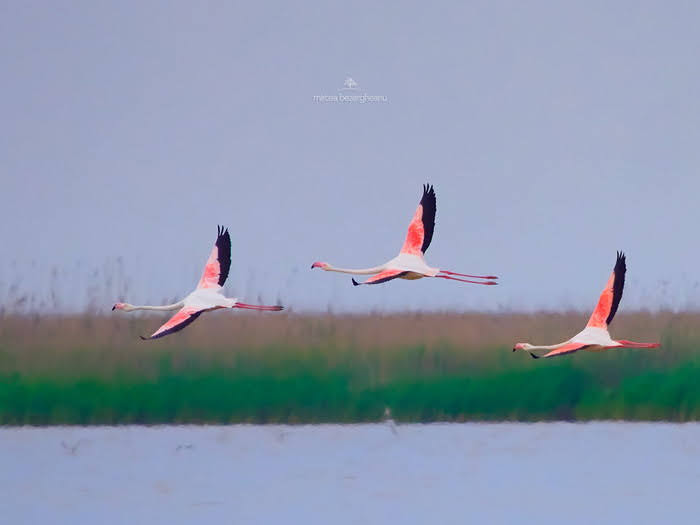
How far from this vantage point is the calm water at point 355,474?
13.5m

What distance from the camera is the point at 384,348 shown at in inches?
591

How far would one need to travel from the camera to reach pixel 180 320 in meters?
13.7

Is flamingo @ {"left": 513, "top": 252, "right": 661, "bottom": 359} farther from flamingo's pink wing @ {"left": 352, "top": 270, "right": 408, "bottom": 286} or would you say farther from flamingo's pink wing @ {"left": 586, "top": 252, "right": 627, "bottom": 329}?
flamingo's pink wing @ {"left": 352, "top": 270, "right": 408, "bottom": 286}

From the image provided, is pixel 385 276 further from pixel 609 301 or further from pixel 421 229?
pixel 609 301

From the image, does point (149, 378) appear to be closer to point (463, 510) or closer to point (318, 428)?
point (318, 428)

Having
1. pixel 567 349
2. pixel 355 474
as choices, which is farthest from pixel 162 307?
pixel 567 349

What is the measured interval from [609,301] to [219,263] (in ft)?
7.99

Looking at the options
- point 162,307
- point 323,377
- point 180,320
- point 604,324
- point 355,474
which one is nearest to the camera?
point 180,320

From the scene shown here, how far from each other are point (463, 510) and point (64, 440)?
105 inches

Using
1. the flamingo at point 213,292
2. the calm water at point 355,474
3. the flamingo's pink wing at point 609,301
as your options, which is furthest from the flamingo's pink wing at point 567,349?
the flamingo at point 213,292

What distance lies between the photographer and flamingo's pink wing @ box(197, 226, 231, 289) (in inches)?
561

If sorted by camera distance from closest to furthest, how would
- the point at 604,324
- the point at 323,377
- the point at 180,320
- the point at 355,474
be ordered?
1. the point at 180,320
2. the point at 604,324
3. the point at 355,474
4. the point at 323,377

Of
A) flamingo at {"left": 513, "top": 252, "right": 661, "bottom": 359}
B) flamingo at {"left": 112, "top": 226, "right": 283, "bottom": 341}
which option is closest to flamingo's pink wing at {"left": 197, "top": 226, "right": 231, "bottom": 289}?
flamingo at {"left": 112, "top": 226, "right": 283, "bottom": 341}

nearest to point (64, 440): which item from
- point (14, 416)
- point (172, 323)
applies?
point (14, 416)
